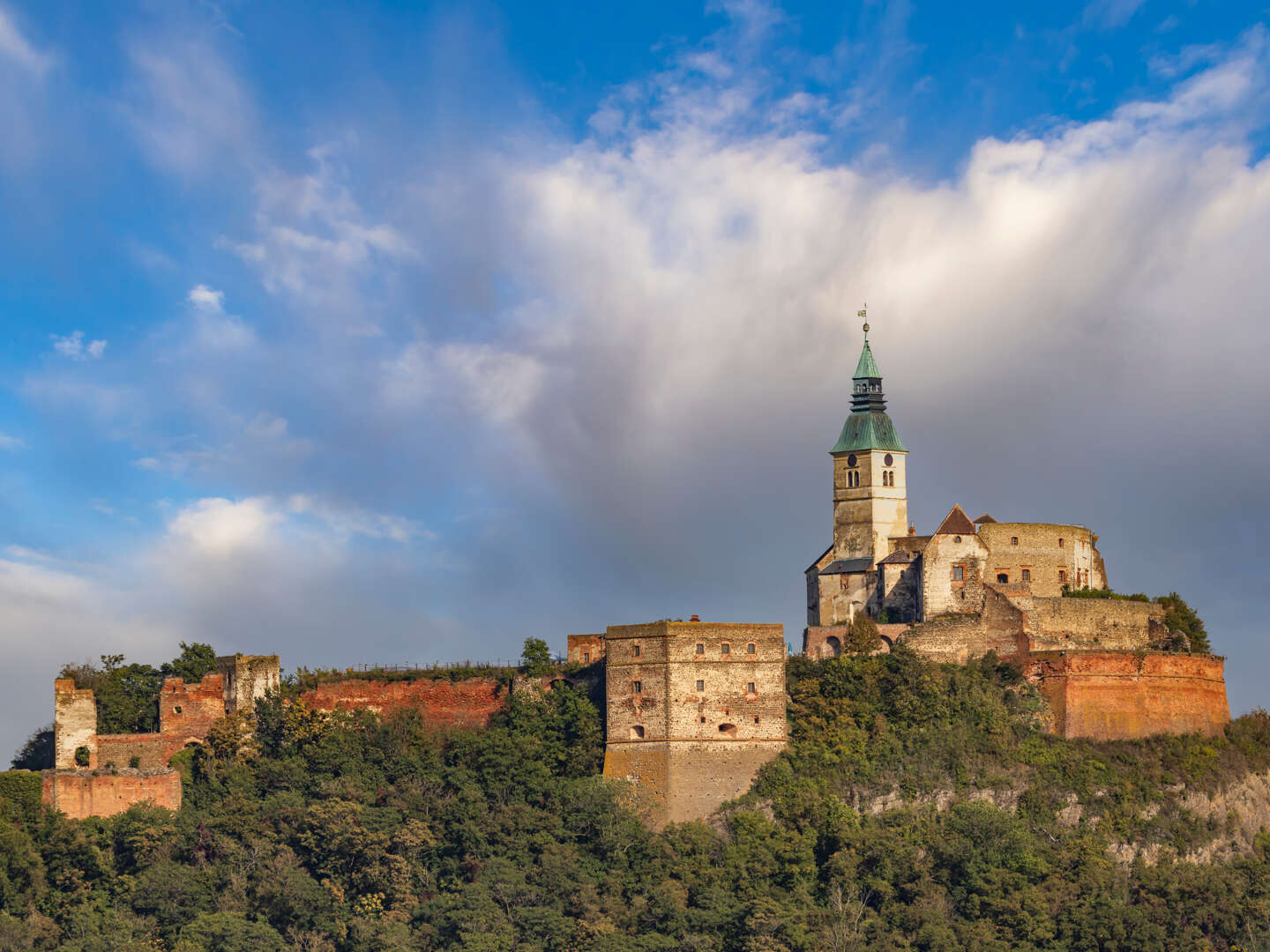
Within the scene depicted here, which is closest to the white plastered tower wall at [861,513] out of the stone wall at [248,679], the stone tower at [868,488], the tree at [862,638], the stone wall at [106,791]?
the stone tower at [868,488]

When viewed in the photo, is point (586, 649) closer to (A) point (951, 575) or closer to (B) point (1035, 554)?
(A) point (951, 575)

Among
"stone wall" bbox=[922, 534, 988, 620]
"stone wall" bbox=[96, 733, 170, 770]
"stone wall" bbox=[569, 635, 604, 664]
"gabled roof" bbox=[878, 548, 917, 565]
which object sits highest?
"gabled roof" bbox=[878, 548, 917, 565]

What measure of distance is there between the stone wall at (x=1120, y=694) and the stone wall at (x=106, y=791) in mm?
35564

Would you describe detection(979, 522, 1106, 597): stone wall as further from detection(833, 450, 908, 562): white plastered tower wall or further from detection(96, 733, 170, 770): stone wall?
detection(96, 733, 170, 770): stone wall

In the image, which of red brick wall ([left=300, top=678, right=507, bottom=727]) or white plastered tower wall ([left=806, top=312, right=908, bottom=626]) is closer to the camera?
red brick wall ([left=300, top=678, right=507, bottom=727])

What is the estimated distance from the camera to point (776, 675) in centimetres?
7294

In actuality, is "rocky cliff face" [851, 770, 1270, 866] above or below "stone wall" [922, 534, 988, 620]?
below

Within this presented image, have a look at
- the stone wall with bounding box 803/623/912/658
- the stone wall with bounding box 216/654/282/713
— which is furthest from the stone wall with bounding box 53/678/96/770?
the stone wall with bounding box 803/623/912/658

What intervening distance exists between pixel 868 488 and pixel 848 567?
4221 millimetres

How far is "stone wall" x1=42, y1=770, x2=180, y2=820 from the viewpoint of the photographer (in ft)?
242

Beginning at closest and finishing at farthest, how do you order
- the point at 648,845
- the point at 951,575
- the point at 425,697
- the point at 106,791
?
the point at 648,845, the point at 106,791, the point at 425,697, the point at 951,575

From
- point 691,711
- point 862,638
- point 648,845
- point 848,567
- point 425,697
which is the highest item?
point 848,567

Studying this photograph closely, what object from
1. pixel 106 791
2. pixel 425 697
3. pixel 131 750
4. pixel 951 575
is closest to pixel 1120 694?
pixel 951 575

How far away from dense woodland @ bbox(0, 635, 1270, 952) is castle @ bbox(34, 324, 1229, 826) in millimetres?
1142
